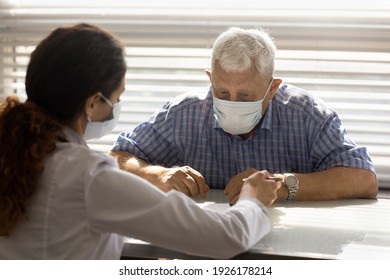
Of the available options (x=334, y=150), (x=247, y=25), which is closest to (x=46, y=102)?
(x=334, y=150)

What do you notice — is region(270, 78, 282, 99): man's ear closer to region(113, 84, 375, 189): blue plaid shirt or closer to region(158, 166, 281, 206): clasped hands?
region(113, 84, 375, 189): blue plaid shirt

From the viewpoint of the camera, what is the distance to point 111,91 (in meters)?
1.54

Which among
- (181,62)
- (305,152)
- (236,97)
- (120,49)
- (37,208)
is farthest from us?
(181,62)

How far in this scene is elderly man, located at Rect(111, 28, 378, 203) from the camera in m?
2.14

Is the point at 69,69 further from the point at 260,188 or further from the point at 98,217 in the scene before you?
the point at 260,188

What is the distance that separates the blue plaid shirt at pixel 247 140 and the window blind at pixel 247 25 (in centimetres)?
41

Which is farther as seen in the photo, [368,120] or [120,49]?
[368,120]

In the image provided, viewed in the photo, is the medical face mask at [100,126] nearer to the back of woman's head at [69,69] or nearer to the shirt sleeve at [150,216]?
the back of woman's head at [69,69]

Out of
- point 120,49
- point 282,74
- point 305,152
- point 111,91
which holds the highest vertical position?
point 120,49

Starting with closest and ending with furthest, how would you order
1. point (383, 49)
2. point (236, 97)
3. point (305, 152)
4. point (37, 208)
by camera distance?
point (37, 208) → point (236, 97) → point (305, 152) → point (383, 49)

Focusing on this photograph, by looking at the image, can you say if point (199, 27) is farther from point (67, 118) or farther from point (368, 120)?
point (67, 118)

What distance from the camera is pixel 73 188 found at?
1.38 meters

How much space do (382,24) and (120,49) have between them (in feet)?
5.15

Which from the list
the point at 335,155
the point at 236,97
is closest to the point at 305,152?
the point at 335,155
